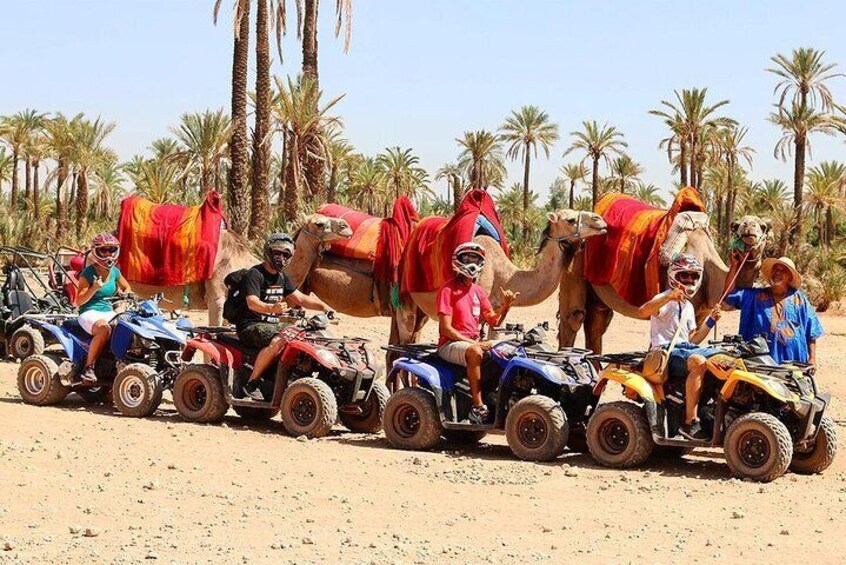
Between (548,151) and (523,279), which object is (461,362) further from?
(548,151)

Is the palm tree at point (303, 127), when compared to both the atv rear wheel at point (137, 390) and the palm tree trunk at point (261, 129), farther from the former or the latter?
→ the atv rear wheel at point (137, 390)

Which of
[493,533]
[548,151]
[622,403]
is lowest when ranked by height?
[493,533]

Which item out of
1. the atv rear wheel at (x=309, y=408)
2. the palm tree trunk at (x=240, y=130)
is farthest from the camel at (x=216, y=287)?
the palm tree trunk at (x=240, y=130)

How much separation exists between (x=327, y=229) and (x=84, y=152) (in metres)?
40.4

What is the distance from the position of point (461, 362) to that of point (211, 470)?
244 centimetres

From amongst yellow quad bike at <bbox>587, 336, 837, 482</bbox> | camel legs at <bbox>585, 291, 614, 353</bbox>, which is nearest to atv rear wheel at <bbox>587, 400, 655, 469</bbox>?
yellow quad bike at <bbox>587, 336, 837, 482</bbox>

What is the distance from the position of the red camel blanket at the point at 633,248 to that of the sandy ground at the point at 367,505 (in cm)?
411

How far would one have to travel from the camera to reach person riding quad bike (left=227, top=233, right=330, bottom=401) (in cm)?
1234

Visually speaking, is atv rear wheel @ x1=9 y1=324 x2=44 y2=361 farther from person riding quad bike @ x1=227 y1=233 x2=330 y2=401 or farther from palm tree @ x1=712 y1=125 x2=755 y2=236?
palm tree @ x1=712 y1=125 x2=755 y2=236

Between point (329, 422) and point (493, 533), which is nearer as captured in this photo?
point (493, 533)

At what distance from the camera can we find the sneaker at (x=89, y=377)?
13703 mm

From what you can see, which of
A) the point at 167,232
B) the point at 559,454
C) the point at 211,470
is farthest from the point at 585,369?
the point at 167,232

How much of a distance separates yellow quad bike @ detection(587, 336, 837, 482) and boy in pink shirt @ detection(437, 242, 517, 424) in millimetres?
1095

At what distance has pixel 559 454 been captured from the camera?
1094 cm
